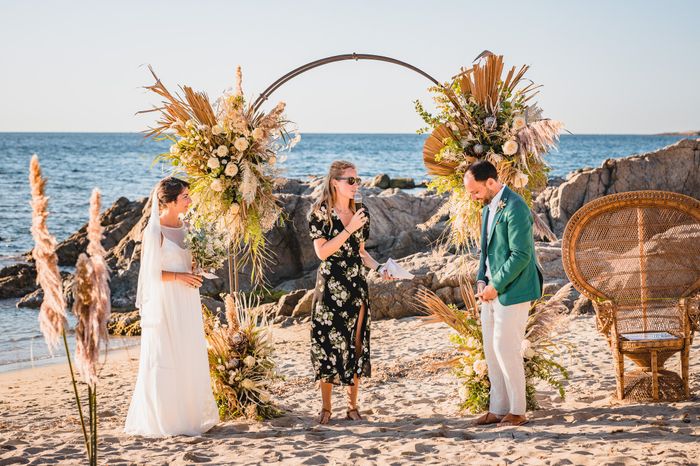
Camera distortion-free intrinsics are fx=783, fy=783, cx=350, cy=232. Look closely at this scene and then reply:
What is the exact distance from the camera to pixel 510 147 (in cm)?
641

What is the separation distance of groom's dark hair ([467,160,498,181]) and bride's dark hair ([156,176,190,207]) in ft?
7.43

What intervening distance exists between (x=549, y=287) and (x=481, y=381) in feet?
15.1

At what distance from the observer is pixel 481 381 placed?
251 inches

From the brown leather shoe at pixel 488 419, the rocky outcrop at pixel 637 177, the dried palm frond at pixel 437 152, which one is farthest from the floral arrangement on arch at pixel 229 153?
the rocky outcrop at pixel 637 177

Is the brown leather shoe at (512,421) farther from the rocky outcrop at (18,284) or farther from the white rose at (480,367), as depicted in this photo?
the rocky outcrop at (18,284)

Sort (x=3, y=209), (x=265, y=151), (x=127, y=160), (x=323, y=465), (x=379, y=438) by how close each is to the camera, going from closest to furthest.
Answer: (x=323, y=465)
(x=379, y=438)
(x=265, y=151)
(x=3, y=209)
(x=127, y=160)

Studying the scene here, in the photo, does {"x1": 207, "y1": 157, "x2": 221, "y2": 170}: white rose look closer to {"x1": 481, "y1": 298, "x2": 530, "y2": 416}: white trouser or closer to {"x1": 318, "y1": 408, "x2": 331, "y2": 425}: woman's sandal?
{"x1": 318, "y1": 408, "x2": 331, "y2": 425}: woman's sandal

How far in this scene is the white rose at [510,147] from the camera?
6.41 meters

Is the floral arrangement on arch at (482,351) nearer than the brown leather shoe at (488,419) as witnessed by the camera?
No

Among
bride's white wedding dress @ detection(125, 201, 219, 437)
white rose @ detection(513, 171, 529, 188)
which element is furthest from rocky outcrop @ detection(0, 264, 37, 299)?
white rose @ detection(513, 171, 529, 188)

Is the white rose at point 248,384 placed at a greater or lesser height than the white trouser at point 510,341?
lesser

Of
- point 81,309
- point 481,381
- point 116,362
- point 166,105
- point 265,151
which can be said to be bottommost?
point 116,362

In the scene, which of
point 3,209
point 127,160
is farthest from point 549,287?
point 127,160

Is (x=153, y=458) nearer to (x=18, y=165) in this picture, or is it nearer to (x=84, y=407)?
(x=84, y=407)
